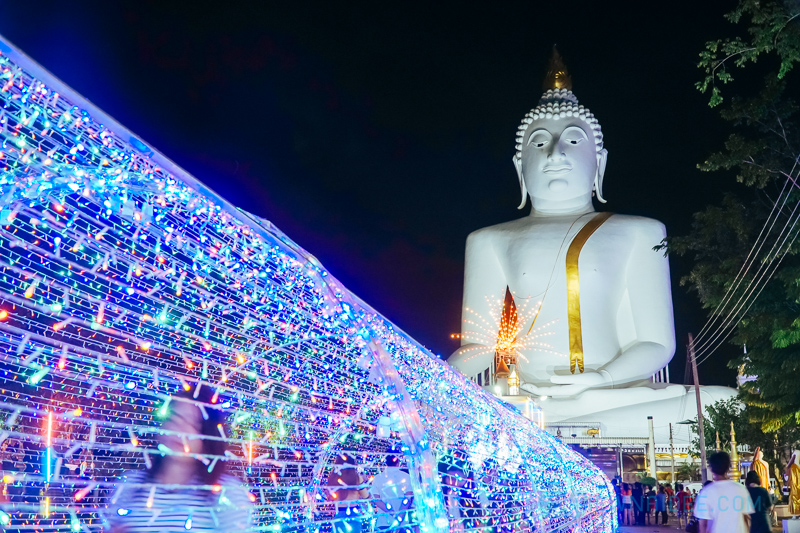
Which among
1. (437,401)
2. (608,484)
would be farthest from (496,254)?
(437,401)

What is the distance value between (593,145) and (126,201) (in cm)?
2071

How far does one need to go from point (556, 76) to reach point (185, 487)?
22.1m

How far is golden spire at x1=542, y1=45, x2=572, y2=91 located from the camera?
23516 mm

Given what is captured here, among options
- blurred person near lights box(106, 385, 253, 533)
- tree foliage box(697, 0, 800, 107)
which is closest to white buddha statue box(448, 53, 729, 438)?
tree foliage box(697, 0, 800, 107)

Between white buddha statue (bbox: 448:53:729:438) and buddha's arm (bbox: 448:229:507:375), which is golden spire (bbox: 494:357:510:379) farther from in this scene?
buddha's arm (bbox: 448:229:507:375)

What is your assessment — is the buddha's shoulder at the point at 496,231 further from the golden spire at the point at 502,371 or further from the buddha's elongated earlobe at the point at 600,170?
the golden spire at the point at 502,371

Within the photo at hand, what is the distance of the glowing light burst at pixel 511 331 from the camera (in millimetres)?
21402

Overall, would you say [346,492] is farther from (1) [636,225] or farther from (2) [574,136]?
(1) [636,225]

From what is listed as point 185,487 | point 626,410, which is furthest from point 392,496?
point 626,410

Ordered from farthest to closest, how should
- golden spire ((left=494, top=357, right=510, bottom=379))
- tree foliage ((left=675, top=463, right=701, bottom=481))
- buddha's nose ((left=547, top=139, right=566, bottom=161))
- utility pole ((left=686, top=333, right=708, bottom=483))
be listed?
tree foliage ((left=675, top=463, right=701, bottom=481)) < buddha's nose ((left=547, top=139, right=566, bottom=161)) < golden spire ((left=494, top=357, right=510, bottom=379)) < utility pole ((left=686, top=333, right=708, bottom=483))

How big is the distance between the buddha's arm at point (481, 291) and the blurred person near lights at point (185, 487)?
18.4m

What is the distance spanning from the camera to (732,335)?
13.9 metres

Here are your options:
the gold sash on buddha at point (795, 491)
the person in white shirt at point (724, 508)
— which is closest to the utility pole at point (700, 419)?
the gold sash on buddha at point (795, 491)

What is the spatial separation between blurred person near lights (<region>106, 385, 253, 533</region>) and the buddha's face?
1927cm
